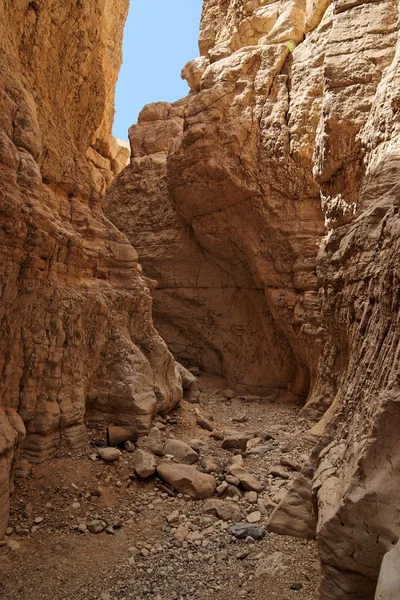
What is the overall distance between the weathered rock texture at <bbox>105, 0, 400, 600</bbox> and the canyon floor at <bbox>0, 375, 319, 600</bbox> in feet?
1.96

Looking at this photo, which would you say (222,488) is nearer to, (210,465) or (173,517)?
(210,465)

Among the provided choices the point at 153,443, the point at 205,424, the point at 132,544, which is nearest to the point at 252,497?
the point at 132,544

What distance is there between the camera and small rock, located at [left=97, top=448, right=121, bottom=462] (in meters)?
5.07

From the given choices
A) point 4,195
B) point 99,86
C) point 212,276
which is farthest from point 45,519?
point 212,276

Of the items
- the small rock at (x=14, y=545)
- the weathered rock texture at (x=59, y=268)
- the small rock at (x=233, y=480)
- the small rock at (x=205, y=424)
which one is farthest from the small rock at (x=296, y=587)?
the small rock at (x=205, y=424)

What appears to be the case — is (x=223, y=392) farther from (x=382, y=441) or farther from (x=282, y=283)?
(x=382, y=441)

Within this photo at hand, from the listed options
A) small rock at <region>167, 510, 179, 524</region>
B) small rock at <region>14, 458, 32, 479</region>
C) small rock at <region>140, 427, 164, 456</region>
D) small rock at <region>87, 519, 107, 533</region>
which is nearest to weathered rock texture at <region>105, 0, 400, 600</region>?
small rock at <region>167, 510, 179, 524</region>

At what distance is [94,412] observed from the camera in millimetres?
5887

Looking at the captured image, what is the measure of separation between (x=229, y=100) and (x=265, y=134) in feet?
4.38

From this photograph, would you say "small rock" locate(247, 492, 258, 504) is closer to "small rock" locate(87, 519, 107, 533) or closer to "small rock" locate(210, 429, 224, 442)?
"small rock" locate(87, 519, 107, 533)

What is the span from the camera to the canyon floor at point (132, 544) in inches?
122

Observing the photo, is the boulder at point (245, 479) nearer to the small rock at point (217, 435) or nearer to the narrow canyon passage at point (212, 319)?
the narrow canyon passage at point (212, 319)

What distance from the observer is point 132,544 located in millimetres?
3818

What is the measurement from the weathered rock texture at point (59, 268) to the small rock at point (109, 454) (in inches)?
11.8
